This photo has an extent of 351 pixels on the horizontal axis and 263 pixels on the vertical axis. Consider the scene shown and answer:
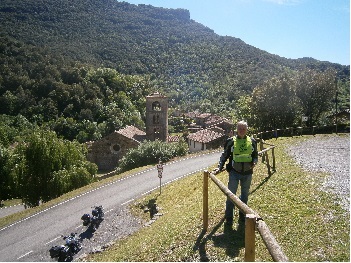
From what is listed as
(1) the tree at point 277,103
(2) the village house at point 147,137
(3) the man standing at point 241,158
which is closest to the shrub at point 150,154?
(1) the tree at point 277,103

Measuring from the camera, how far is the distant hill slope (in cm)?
13138

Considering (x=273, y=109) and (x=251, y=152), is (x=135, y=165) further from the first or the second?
(x=251, y=152)

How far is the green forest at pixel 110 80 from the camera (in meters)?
34.8

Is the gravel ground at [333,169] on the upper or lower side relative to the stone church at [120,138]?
upper

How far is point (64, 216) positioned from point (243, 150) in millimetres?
12857

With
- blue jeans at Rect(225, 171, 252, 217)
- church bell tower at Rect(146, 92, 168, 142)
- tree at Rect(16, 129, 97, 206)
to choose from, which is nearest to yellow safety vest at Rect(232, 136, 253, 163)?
blue jeans at Rect(225, 171, 252, 217)

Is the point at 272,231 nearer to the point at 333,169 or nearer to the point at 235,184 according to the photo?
the point at 235,184

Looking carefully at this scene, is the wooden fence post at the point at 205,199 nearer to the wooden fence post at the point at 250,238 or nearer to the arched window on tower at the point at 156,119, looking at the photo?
the wooden fence post at the point at 250,238

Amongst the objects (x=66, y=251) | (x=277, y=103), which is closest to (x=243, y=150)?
(x=66, y=251)

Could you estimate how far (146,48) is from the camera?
172 m

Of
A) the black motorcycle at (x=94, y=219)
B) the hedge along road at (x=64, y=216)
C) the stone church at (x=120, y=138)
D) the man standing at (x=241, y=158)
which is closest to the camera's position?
the man standing at (x=241, y=158)

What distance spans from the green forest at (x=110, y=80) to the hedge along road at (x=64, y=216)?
576 cm

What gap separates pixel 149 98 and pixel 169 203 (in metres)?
34.7

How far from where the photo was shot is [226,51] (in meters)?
176
